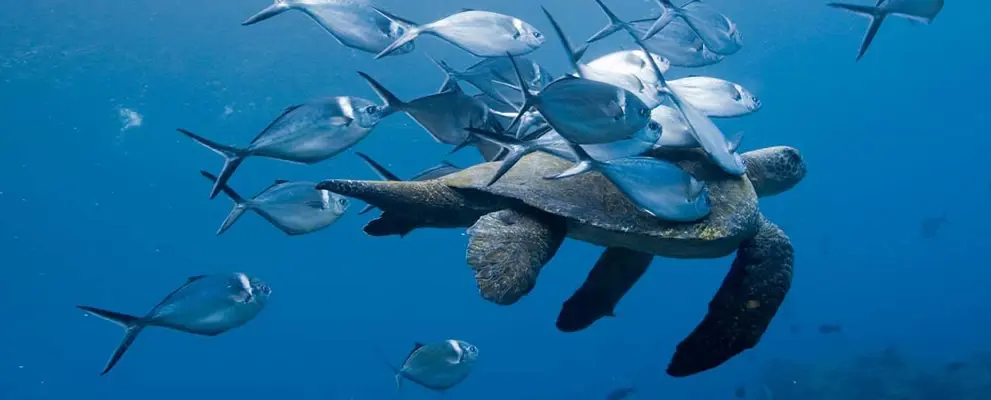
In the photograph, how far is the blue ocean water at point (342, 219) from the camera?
2366 centimetres

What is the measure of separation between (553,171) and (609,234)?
52cm

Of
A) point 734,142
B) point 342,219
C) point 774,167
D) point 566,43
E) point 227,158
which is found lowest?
point 342,219

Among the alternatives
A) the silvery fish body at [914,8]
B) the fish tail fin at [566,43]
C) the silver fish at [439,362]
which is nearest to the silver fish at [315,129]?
the fish tail fin at [566,43]

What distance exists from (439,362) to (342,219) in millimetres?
35866

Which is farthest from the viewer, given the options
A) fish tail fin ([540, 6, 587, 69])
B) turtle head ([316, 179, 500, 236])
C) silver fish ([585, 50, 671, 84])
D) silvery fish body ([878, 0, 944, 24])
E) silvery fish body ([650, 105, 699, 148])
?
silvery fish body ([878, 0, 944, 24])

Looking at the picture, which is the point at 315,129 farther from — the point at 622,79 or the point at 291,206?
the point at 622,79

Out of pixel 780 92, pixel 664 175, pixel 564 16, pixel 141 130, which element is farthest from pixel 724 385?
pixel 141 130

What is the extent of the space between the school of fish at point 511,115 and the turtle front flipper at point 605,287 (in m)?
1.11

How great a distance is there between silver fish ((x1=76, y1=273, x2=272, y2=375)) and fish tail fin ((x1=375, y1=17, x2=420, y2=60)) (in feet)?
7.17

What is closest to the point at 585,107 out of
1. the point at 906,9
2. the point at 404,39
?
the point at 404,39

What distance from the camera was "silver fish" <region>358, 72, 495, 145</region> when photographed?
3.66 m

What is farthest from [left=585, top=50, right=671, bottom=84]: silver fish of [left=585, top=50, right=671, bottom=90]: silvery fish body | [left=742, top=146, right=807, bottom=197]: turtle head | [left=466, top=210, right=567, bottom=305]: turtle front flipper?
[left=466, top=210, right=567, bottom=305]: turtle front flipper

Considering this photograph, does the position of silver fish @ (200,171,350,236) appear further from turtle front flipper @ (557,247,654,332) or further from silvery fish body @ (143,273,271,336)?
turtle front flipper @ (557,247,654,332)

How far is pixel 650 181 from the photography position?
2.92m
